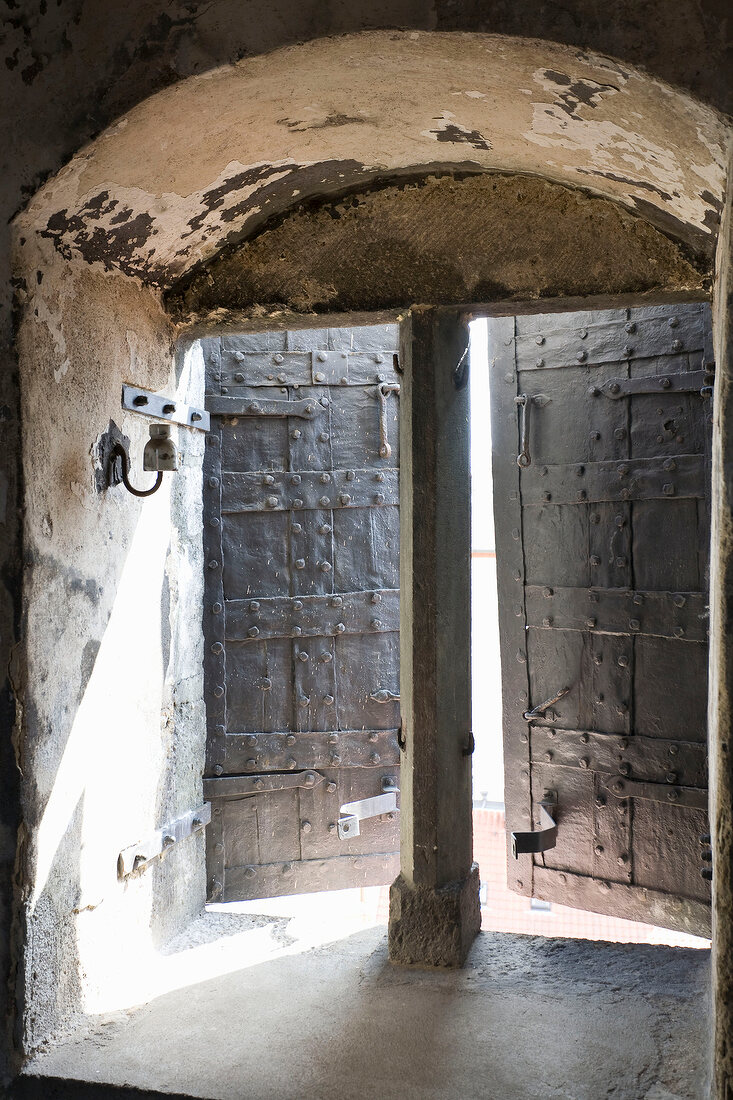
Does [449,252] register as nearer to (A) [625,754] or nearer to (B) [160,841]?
(A) [625,754]

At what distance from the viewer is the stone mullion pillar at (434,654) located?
212cm

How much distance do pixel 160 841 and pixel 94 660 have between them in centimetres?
60

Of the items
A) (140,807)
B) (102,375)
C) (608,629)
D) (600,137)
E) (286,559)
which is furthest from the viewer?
(286,559)

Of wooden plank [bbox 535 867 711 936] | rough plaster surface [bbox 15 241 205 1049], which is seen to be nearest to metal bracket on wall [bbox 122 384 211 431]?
rough plaster surface [bbox 15 241 205 1049]

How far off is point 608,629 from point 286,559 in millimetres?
989

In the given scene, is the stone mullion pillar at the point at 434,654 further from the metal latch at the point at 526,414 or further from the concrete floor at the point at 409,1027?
the metal latch at the point at 526,414

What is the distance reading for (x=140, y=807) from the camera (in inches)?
89.0

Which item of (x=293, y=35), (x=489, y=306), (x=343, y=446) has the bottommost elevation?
(x=343, y=446)

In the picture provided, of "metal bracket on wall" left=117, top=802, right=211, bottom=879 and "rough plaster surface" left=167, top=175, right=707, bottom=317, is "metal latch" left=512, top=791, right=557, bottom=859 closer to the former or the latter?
"metal bracket on wall" left=117, top=802, right=211, bottom=879

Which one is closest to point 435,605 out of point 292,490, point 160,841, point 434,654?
point 434,654

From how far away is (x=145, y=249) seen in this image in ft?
6.77

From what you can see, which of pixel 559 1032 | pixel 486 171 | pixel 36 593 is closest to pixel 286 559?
pixel 36 593

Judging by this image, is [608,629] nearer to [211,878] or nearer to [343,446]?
[343,446]

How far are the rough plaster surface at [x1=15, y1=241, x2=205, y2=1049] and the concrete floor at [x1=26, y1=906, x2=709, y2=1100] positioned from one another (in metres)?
0.16
